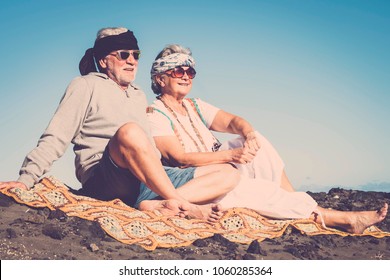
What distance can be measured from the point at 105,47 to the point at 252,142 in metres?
1.86

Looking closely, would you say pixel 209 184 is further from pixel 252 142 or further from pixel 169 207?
pixel 252 142

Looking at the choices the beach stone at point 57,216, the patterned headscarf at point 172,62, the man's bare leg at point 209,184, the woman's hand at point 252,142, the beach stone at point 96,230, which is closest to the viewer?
the beach stone at point 96,230

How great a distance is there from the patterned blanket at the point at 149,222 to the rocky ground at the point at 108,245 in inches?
3.4

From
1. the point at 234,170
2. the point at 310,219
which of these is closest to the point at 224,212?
the point at 234,170

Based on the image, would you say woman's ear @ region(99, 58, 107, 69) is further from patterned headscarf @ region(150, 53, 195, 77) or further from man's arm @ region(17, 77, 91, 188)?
patterned headscarf @ region(150, 53, 195, 77)

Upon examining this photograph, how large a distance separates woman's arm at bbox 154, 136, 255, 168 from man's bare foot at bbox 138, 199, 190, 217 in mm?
660

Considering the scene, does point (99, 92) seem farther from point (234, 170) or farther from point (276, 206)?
point (276, 206)

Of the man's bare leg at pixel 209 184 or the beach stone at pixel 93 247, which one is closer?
the beach stone at pixel 93 247

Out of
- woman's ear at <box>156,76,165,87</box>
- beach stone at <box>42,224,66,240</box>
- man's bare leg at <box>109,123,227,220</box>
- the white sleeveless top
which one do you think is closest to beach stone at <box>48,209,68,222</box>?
beach stone at <box>42,224,66,240</box>

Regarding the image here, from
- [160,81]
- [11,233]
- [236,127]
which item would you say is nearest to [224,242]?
[11,233]

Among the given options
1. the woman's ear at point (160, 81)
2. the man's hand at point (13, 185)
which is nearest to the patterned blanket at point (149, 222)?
the man's hand at point (13, 185)

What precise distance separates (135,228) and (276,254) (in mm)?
1254

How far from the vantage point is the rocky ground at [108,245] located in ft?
13.5

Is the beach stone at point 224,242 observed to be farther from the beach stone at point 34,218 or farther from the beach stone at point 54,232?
the beach stone at point 34,218
